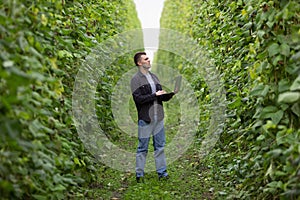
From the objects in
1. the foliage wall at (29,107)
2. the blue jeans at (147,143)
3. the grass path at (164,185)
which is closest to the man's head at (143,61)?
the blue jeans at (147,143)

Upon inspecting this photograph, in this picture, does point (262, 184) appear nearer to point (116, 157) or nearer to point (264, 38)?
point (264, 38)

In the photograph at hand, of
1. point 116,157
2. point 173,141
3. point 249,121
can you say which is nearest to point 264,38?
point 249,121

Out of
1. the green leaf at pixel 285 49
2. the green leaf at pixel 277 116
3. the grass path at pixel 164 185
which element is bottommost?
the grass path at pixel 164 185

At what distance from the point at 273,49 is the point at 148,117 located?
2842 millimetres

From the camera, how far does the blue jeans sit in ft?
21.3

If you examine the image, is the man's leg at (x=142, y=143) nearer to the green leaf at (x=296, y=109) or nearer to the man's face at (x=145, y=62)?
the man's face at (x=145, y=62)

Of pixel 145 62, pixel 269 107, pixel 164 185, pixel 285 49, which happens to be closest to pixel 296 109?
pixel 269 107

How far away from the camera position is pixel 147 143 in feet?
21.4

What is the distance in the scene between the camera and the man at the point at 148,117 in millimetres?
6469

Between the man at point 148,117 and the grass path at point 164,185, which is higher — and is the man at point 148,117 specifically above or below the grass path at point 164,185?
above

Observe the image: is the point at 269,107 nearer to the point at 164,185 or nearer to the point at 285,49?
the point at 285,49

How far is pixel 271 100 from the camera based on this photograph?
4016mm

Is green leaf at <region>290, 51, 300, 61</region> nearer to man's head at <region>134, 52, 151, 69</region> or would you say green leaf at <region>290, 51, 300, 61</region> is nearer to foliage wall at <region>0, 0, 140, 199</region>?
foliage wall at <region>0, 0, 140, 199</region>

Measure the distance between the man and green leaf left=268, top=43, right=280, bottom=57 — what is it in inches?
104
